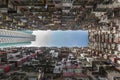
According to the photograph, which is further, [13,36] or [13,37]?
[13,37]

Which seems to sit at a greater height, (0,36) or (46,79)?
(0,36)

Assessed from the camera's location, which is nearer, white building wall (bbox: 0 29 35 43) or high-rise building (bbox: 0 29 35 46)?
white building wall (bbox: 0 29 35 43)

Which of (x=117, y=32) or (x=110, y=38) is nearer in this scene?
(x=117, y=32)

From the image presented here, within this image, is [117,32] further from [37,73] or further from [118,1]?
[37,73]

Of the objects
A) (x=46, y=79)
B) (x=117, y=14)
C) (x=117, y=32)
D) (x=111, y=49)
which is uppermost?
(x=117, y=14)

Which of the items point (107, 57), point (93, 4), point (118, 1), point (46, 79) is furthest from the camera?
point (107, 57)

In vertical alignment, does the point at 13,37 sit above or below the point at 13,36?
below

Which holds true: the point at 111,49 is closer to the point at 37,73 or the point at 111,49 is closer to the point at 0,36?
the point at 37,73

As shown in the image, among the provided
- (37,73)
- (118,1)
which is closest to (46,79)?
(37,73)

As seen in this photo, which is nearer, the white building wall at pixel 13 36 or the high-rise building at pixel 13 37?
the white building wall at pixel 13 36

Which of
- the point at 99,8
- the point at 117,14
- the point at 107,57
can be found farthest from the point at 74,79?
the point at 107,57

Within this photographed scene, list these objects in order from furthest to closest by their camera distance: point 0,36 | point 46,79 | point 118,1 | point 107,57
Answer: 1. point 0,36
2. point 107,57
3. point 46,79
4. point 118,1
